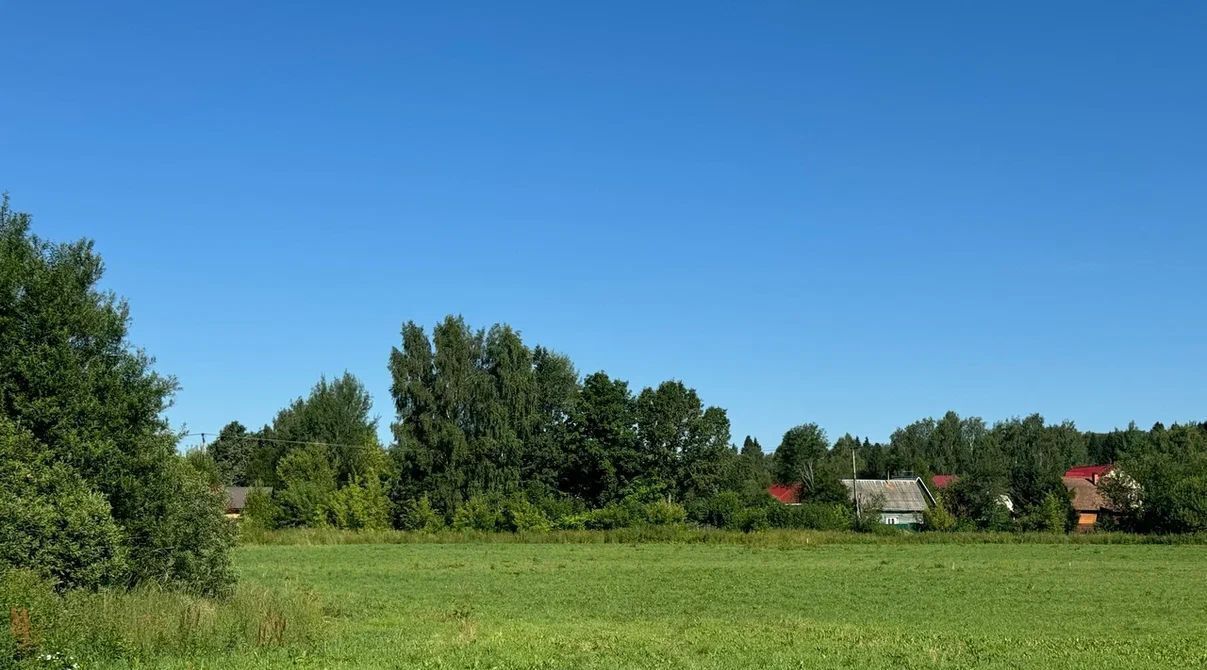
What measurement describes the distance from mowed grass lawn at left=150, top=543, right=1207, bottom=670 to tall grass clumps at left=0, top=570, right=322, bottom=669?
0.96 meters

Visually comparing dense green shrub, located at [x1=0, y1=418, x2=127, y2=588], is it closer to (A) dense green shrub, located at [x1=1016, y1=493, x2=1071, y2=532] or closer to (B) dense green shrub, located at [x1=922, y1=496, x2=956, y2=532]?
(B) dense green shrub, located at [x1=922, y1=496, x2=956, y2=532]

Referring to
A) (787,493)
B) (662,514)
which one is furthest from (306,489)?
(787,493)

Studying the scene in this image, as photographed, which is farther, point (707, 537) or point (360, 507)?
point (360, 507)

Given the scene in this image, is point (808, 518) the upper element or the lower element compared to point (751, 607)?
upper

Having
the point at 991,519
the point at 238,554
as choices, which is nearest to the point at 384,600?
the point at 238,554

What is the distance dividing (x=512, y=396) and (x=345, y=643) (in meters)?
71.7

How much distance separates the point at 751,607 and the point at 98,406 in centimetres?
1730

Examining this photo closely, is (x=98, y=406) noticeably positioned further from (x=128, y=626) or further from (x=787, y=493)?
(x=787, y=493)

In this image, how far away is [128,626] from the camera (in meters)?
16.3

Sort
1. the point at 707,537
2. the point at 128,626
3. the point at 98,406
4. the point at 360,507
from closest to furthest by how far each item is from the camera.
Answer: the point at 128,626 → the point at 98,406 → the point at 707,537 → the point at 360,507

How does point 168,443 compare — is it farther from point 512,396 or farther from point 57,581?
point 512,396

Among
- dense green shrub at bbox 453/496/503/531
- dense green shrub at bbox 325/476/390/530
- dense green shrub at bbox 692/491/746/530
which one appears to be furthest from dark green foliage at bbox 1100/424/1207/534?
dense green shrub at bbox 325/476/390/530

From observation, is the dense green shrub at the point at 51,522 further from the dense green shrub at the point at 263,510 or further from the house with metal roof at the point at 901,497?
the house with metal roof at the point at 901,497

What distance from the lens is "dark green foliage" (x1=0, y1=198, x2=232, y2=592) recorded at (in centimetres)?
2019
